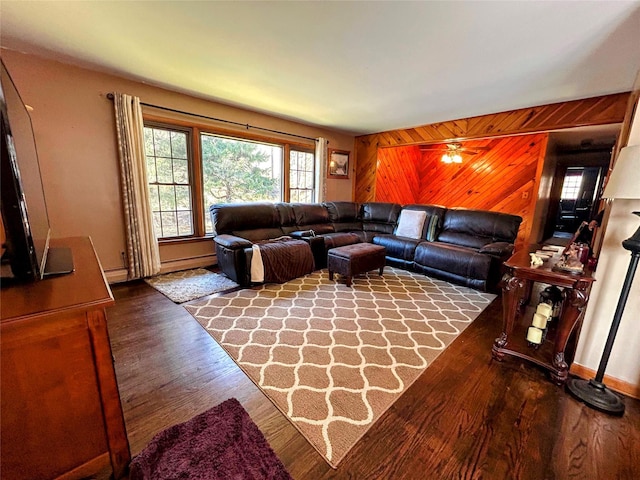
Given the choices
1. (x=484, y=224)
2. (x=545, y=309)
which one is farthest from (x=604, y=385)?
(x=484, y=224)

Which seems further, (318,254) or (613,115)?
(318,254)

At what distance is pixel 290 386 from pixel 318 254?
240 cm

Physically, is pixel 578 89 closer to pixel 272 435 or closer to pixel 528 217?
pixel 528 217

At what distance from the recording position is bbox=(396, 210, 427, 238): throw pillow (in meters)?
4.31

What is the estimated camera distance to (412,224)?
4363 mm

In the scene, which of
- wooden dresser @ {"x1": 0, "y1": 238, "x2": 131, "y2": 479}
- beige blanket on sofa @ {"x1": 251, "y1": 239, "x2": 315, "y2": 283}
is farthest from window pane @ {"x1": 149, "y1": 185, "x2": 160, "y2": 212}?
wooden dresser @ {"x1": 0, "y1": 238, "x2": 131, "y2": 479}

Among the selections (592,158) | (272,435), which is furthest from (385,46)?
(592,158)

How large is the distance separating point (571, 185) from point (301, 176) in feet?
22.1

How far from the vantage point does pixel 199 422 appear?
1.33 m

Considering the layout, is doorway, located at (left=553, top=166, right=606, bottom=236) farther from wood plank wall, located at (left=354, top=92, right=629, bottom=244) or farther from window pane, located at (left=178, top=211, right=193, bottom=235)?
window pane, located at (left=178, top=211, right=193, bottom=235)

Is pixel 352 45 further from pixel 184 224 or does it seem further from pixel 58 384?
pixel 184 224

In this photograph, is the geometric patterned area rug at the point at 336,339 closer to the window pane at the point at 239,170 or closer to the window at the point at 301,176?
the window pane at the point at 239,170

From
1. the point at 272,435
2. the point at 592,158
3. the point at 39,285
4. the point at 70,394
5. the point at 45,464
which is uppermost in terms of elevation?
the point at 592,158

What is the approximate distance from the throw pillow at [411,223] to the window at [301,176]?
193 cm
